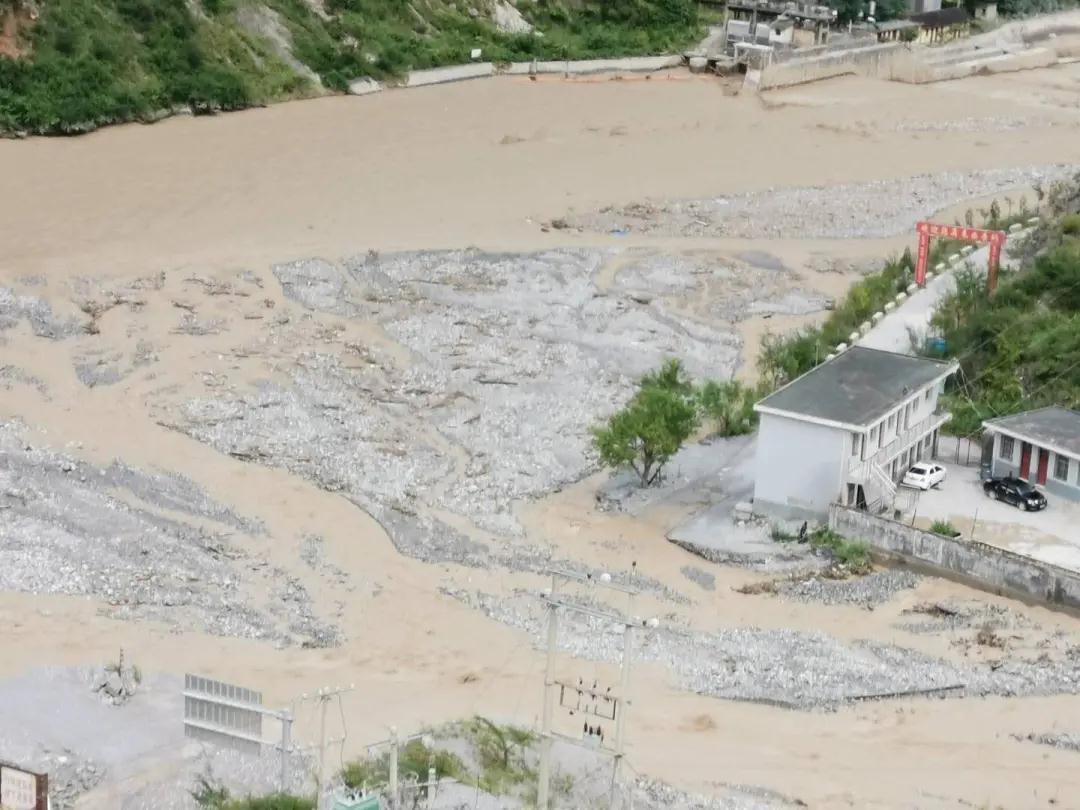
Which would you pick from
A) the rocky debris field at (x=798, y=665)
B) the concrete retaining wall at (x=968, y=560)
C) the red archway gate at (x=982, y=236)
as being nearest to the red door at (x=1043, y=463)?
the concrete retaining wall at (x=968, y=560)

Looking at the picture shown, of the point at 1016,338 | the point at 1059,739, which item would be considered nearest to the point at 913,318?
the point at 1016,338

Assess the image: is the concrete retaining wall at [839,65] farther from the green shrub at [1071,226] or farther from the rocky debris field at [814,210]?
the green shrub at [1071,226]

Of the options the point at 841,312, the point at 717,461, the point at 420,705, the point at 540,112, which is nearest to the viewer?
the point at 420,705

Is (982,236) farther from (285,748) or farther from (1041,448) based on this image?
(285,748)

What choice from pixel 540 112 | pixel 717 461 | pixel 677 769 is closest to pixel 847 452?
pixel 717 461

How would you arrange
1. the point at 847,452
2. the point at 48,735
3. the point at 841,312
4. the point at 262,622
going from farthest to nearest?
the point at 841,312
the point at 847,452
the point at 262,622
the point at 48,735

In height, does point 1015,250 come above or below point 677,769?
above

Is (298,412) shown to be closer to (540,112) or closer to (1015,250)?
(1015,250)
